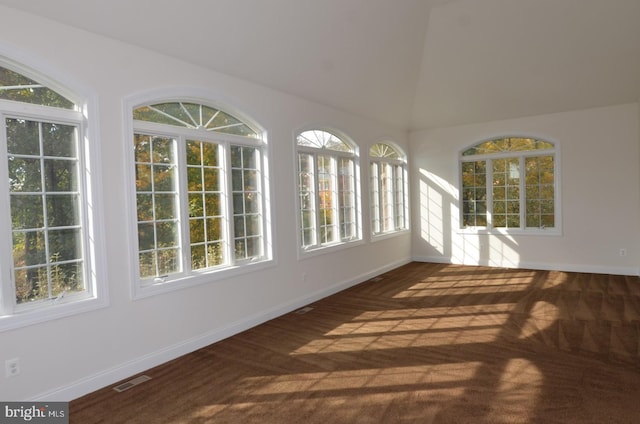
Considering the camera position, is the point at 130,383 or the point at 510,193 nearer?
the point at 130,383

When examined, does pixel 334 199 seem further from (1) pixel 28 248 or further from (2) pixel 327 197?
(1) pixel 28 248

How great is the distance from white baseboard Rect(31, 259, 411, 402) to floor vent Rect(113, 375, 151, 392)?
8cm

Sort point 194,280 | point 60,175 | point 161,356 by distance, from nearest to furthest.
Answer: point 60,175
point 161,356
point 194,280

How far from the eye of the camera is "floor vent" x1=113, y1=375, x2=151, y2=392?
326cm

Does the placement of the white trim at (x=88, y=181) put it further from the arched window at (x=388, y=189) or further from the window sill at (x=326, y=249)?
the arched window at (x=388, y=189)

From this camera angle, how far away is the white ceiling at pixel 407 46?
363cm

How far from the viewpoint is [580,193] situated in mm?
7031

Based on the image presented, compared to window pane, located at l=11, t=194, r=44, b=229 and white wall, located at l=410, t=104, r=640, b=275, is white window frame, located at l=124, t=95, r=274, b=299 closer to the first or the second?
window pane, located at l=11, t=194, r=44, b=229

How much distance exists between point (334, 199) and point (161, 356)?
3534mm

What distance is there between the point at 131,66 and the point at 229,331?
276cm

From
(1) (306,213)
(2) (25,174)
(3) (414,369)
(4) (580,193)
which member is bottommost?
(3) (414,369)

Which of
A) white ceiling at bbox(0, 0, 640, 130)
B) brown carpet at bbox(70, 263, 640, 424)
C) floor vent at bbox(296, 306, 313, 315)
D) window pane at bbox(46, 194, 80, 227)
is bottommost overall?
brown carpet at bbox(70, 263, 640, 424)

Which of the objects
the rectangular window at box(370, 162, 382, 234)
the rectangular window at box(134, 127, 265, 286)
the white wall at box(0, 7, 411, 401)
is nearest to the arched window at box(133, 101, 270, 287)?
the rectangular window at box(134, 127, 265, 286)

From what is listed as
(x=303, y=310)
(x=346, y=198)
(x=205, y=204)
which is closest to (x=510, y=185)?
(x=346, y=198)
